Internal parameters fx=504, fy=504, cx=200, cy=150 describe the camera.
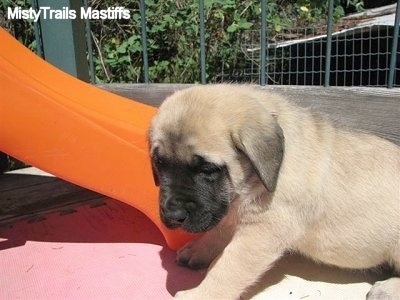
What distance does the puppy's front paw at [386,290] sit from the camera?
2533 millimetres

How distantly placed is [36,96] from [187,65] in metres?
3.36

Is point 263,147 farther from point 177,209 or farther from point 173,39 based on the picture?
point 173,39

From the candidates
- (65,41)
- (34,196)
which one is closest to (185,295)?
(34,196)

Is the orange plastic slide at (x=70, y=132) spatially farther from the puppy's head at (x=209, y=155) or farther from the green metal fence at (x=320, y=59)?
the green metal fence at (x=320, y=59)

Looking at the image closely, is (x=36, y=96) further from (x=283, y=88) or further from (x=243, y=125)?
(x=283, y=88)

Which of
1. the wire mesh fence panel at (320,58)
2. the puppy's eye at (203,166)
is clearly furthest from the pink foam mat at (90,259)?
the wire mesh fence panel at (320,58)

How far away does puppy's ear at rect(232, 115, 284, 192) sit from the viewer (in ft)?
7.03

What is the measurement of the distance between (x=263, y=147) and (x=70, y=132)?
1.22 meters

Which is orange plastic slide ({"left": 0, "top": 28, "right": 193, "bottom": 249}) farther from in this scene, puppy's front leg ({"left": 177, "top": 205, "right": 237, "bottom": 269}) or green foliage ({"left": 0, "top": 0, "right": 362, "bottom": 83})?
green foliage ({"left": 0, "top": 0, "right": 362, "bottom": 83})

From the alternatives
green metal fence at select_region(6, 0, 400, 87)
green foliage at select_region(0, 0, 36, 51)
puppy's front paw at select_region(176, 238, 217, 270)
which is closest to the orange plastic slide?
puppy's front paw at select_region(176, 238, 217, 270)

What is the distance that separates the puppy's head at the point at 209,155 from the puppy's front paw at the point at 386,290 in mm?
868

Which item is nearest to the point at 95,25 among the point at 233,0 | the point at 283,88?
the point at 233,0

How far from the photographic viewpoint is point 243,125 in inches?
86.1

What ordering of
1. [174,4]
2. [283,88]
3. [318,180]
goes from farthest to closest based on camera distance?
[174,4]
[283,88]
[318,180]
